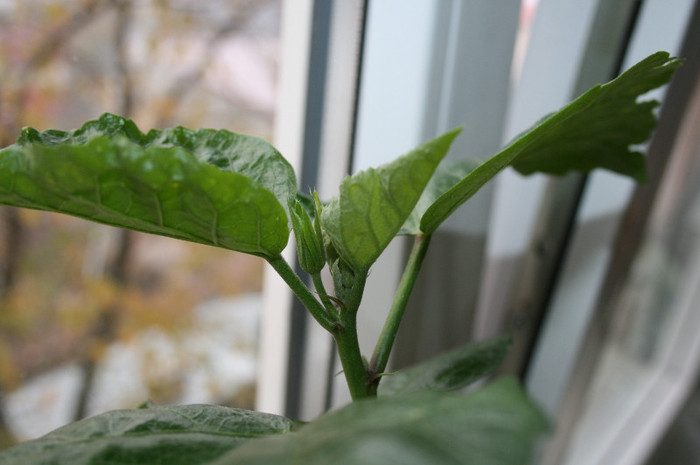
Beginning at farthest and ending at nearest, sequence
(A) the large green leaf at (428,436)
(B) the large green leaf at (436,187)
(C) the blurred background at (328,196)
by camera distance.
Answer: (C) the blurred background at (328,196) → (B) the large green leaf at (436,187) → (A) the large green leaf at (428,436)

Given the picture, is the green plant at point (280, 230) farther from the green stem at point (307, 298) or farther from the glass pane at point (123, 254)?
the glass pane at point (123, 254)

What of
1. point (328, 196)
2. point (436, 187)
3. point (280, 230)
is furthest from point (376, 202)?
point (328, 196)

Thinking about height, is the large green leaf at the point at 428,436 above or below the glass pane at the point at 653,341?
above

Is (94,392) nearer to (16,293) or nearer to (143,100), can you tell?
(16,293)

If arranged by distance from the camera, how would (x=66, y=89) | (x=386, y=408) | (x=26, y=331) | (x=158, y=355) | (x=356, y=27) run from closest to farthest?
(x=386, y=408) < (x=356, y=27) < (x=66, y=89) < (x=26, y=331) < (x=158, y=355)

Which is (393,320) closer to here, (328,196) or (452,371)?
(452,371)

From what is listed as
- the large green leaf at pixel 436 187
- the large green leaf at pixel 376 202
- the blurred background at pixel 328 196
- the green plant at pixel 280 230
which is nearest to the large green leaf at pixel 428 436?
the green plant at pixel 280 230

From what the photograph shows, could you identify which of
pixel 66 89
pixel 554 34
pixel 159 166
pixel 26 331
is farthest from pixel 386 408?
pixel 26 331
